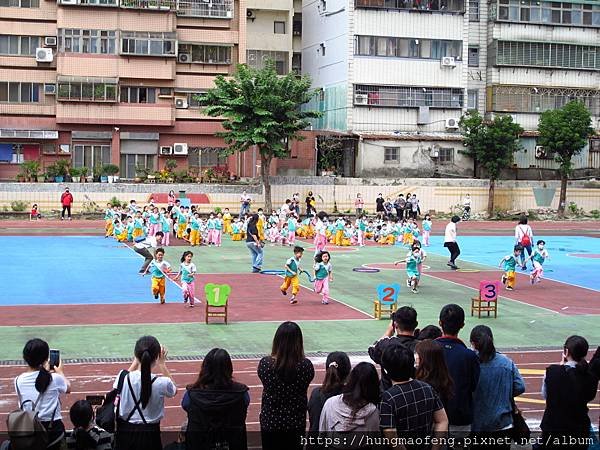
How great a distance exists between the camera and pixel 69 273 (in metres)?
26.2

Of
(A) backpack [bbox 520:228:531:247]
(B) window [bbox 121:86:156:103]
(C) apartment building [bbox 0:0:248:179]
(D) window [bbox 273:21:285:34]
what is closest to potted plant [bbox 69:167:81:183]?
(C) apartment building [bbox 0:0:248:179]

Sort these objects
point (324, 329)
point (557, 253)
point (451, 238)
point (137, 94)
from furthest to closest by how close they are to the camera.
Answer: point (137, 94) < point (557, 253) < point (451, 238) < point (324, 329)

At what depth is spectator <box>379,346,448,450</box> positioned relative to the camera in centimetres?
688

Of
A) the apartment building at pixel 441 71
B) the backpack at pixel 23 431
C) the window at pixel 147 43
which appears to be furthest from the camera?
the apartment building at pixel 441 71

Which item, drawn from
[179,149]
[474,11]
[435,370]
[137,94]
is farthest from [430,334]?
[474,11]

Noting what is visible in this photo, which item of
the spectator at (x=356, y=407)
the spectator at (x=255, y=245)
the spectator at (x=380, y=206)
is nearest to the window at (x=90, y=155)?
the spectator at (x=380, y=206)

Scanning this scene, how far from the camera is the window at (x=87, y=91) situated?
52.2 m

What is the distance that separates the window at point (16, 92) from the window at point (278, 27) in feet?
52.8

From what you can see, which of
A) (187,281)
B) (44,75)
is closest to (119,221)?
(187,281)

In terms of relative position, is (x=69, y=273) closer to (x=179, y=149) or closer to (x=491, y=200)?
(x=179, y=149)

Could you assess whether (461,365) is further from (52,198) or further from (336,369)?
(52,198)

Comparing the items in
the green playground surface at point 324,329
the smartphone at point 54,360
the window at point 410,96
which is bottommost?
the green playground surface at point 324,329

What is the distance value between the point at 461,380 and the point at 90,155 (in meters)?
48.3

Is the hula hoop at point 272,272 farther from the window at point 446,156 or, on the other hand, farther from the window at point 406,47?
the window at point 446,156
